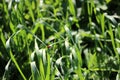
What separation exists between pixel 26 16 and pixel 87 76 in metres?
0.75

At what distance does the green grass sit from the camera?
5.80 feet

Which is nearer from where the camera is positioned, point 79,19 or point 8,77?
point 8,77

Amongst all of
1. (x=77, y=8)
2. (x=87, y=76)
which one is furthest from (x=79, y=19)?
(x=87, y=76)

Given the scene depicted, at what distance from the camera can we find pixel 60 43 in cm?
194

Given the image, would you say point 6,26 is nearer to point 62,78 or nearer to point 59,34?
point 59,34

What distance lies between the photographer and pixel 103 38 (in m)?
2.14

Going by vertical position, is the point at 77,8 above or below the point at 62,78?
above

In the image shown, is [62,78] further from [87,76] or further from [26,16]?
[26,16]

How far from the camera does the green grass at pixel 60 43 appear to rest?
177 centimetres

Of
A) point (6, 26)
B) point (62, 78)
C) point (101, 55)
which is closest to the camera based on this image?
point (62, 78)

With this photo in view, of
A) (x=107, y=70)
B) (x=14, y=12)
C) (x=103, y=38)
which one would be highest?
(x=14, y=12)

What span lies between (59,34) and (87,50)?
0.28m

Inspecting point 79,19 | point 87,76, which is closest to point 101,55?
point 87,76

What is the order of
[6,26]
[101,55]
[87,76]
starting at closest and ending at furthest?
[87,76] < [101,55] < [6,26]
